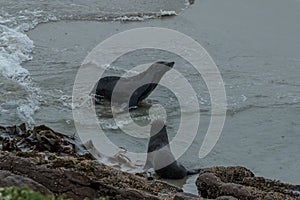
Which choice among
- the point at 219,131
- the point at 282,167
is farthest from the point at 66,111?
the point at 282,167

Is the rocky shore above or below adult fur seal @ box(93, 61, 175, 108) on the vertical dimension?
above

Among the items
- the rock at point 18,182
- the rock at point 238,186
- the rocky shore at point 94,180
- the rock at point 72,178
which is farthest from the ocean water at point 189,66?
the rock at point 18,182

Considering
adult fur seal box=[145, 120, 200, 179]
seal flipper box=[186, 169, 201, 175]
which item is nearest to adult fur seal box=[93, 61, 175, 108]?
adult fur seal box=[145, 120, 200, 179]

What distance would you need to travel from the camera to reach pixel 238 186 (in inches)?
239

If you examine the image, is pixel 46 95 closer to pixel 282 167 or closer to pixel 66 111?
pixel 66 111

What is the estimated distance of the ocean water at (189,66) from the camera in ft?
30.8

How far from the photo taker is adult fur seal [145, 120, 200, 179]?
773cm

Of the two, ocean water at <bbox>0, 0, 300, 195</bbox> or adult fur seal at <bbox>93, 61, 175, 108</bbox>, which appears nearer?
ocean water at <bbox>0, 0, 300, 195</bbox>

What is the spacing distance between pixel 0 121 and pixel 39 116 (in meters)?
0.61

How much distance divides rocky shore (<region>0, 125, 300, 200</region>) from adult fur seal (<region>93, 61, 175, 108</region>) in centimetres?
290

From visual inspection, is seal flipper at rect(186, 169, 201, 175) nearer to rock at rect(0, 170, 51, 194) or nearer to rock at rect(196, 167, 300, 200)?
rock at rect(196, 167, 300, 200)

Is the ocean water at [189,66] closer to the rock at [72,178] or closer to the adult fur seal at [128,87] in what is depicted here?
the adult fur seal at [128,87]

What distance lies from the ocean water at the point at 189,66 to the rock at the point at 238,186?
740mm

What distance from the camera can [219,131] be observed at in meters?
9.86
